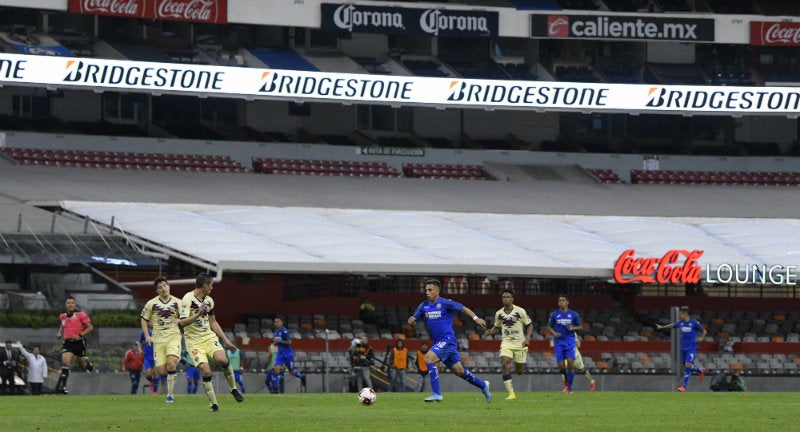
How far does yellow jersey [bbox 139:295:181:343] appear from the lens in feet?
76.7

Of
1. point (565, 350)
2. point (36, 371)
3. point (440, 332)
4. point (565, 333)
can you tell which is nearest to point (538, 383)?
point (565, 350)

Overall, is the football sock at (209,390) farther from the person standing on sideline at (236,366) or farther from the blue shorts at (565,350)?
the person standing on sideline at (236,366)

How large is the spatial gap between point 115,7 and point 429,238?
17.5 meters

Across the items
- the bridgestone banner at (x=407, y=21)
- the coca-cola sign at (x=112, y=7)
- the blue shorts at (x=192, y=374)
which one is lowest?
the blue shorts at (x=192, y=374)

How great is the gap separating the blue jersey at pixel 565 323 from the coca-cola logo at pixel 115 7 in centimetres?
3220

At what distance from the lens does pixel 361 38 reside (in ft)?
214

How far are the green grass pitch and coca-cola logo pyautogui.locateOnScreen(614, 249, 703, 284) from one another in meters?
20.6

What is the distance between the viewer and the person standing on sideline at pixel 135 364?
3256 centimetres

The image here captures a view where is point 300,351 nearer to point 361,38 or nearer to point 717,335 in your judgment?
point 717,335

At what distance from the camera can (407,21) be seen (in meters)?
62.1

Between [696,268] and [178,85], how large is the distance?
19880 mm

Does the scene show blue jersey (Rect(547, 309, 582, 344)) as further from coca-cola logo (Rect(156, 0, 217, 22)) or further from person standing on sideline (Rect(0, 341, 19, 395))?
coca-cola logo (Rect(156, 0, 217, 22))

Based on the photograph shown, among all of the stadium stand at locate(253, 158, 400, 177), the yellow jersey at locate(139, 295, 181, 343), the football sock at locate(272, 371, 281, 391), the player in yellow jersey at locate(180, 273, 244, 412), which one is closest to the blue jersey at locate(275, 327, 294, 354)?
the football sock at locate(272, 371, 281, 391)

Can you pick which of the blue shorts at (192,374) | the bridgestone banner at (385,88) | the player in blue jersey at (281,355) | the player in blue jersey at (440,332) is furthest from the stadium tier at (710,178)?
the player in blue jersey at (440,332)
